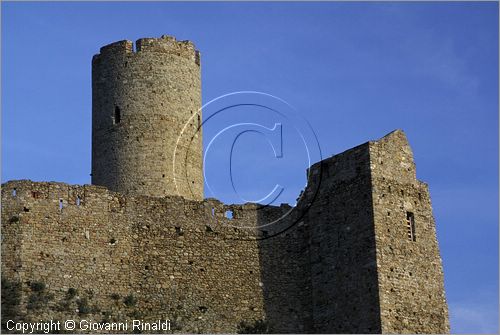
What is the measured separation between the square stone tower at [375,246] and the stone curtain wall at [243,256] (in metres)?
0.04

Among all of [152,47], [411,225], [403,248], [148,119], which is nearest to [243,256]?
[403,248]

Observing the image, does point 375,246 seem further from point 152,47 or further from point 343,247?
point 152,47

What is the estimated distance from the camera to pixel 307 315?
50719mm

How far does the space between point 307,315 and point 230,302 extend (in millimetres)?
2335

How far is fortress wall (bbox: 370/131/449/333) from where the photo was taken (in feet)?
161

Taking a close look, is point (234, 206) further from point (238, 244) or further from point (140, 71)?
point (140, 71)

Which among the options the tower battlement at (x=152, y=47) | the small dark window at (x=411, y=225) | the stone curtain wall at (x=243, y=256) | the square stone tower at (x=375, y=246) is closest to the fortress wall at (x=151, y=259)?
the stone curtain wall at (x=243, y=256)

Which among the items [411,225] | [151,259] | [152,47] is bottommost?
[151,259]

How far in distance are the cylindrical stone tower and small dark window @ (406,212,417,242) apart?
6.67 meters

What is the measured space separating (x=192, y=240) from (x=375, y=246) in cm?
529

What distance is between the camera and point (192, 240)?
50.3m

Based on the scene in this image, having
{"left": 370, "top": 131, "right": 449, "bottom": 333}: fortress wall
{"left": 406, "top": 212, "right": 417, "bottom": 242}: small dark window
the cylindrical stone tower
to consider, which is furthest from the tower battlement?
{"left": 406, "top": 212, "right": 417, "bottom": 242}: small dark window

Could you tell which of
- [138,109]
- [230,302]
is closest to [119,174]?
[138,109]

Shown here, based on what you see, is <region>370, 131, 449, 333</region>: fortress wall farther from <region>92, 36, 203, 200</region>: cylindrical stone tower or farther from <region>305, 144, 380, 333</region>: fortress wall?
<region>92, 36, 203, 200</region>: cylindrical stone tower
